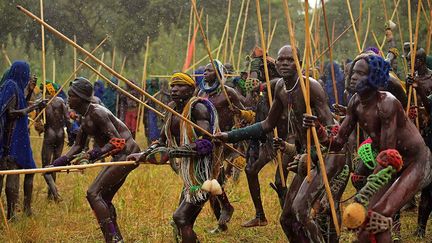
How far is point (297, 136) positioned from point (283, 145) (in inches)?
6.7

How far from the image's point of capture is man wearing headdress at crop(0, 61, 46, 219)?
7.56m

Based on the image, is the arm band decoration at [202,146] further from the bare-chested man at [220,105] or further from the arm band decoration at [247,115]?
the arm band decoration at [247,115]

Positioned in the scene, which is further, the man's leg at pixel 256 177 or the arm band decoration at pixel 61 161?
the man's leg at pixel 256 177

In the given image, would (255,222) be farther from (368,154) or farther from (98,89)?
(98,89)

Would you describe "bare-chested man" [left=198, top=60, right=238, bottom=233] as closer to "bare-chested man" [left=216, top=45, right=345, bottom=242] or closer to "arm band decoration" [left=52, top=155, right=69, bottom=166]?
"bare-chested man" [left=216, top=45, right=345, bottom=242]

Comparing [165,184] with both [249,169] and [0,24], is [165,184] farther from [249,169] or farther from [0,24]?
[0,24]

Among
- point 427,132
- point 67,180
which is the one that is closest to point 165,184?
point 67,180

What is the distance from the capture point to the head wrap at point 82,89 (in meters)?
6.40

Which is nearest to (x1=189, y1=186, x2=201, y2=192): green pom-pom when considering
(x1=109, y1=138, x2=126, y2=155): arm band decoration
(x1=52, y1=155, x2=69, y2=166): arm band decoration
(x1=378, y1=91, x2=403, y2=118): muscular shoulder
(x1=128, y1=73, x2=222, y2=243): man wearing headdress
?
(x1=128, y1=73, x2=222, y2=243): man wearing headdress

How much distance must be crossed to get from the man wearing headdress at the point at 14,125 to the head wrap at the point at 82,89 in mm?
1418

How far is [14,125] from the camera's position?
25.3 ft

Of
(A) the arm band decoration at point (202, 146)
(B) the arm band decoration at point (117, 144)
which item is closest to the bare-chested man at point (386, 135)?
(A) the arm band decoration at point (202, 146)

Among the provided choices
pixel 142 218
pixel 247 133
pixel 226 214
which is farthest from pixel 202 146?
pixel 142 218

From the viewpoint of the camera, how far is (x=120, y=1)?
33.8 m
